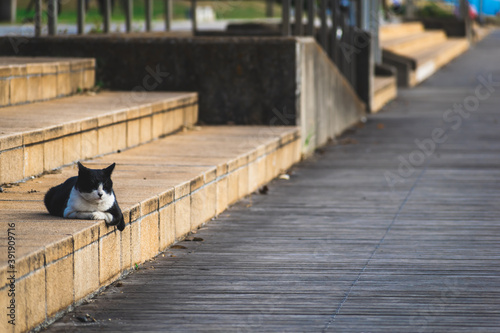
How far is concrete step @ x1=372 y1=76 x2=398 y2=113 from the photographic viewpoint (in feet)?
55.0

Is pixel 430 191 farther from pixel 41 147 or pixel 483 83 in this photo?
pixel 483 83

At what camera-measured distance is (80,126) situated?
720 centimetres

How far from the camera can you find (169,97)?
378 inches

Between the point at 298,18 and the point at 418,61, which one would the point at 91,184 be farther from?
the point at 418,61

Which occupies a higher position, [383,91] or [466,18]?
[466,18]

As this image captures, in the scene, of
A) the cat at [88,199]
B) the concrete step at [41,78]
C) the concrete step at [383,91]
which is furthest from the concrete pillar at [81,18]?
the cat at [88,199]

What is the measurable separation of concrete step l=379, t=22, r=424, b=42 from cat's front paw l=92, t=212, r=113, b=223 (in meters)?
22.9

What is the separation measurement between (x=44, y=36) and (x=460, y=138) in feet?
19.0

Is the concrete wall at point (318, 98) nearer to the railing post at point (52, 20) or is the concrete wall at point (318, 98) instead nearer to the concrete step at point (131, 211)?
the concrete step at point (131, 211)

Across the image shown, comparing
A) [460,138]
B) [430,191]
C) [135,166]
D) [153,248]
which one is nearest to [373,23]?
[460,138]

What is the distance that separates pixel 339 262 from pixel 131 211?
54.0 inches

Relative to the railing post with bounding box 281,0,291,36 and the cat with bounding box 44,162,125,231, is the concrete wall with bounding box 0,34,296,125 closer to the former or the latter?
the railing post with bounding box 281,0,291,36

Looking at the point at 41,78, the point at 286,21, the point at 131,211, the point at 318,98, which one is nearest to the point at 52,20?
the point at 41,78

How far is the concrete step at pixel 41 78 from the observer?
318 inches
